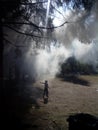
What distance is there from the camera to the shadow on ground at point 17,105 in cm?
830

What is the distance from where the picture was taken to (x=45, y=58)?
78.2ft

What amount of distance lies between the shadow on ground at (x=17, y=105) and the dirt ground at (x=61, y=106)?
0.87ft

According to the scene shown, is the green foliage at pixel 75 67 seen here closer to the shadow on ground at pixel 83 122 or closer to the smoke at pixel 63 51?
the smoke at pixel 63 51

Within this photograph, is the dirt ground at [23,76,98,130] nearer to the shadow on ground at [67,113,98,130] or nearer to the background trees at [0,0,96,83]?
the shadow on ground at [67,113,98,130]

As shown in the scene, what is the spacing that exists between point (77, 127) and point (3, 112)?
416 cm

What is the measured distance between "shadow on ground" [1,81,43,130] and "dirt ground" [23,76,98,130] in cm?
26

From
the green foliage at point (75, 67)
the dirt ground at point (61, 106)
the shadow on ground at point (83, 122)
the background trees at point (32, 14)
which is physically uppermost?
the background trees at point (32, 14)

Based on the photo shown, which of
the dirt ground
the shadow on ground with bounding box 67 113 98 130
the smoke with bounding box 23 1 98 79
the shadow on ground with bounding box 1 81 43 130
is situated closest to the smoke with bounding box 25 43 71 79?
the smoke with bounding box 23 1 98 79

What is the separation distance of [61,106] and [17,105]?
199cm

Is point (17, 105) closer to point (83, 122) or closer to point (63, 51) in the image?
point (83, 122)

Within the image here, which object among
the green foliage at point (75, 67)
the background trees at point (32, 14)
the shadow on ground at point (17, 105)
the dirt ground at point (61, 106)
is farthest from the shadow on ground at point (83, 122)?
the green foliage at point (75, 67)

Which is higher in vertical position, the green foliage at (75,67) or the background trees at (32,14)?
the background trees at (32,14)

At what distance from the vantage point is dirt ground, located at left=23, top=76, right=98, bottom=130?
850 centimetres

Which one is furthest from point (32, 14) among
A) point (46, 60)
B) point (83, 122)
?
point (46, 60)
